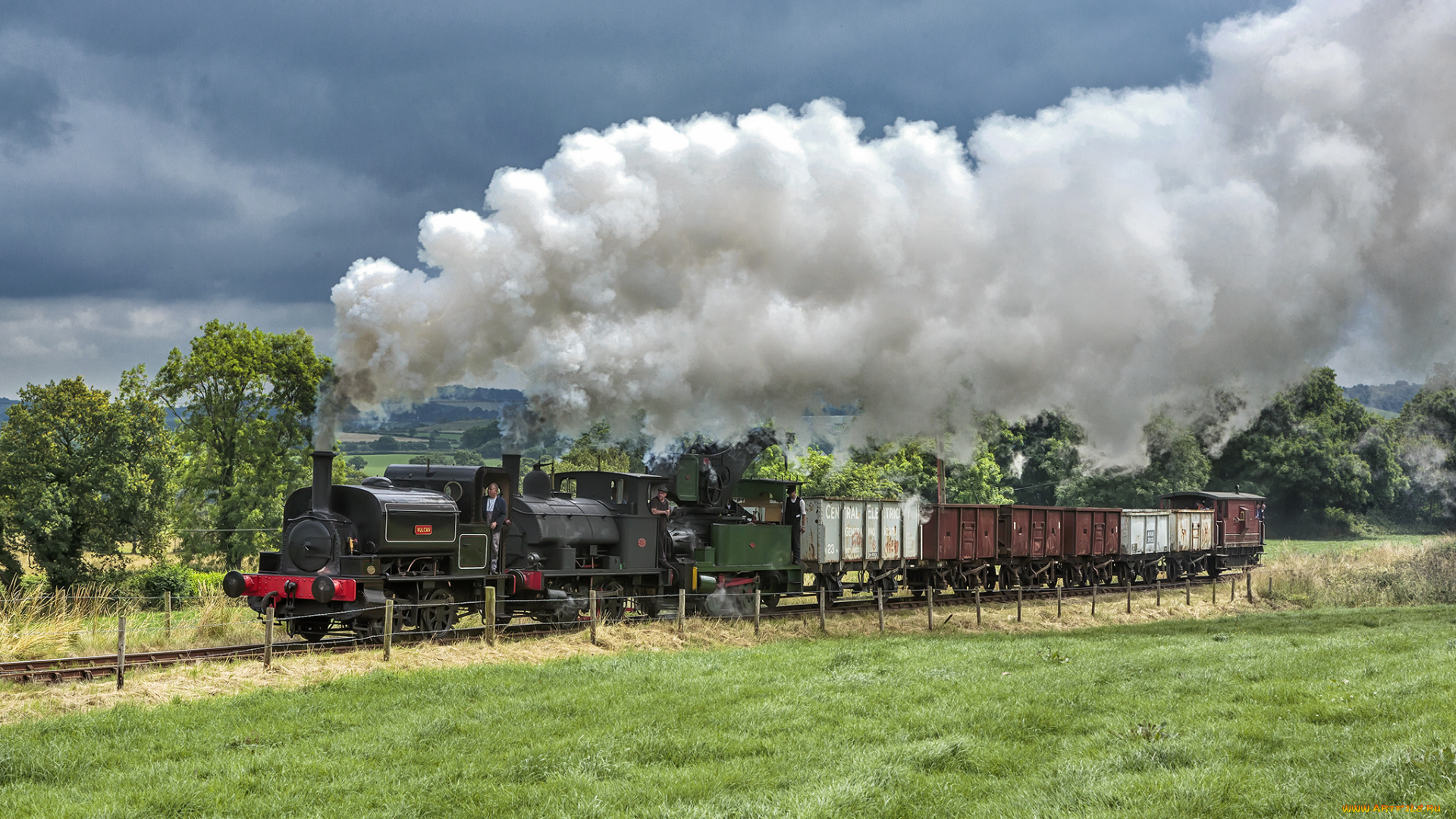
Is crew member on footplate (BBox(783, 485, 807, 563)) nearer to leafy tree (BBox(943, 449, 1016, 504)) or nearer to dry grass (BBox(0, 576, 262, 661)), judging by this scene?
dry grass (BBox(0, 576, 262, 661))

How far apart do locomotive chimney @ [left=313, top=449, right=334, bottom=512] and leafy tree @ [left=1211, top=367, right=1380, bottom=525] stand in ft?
220

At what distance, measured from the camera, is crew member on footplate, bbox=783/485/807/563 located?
22.0 metres

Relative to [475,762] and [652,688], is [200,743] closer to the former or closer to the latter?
[475,762]

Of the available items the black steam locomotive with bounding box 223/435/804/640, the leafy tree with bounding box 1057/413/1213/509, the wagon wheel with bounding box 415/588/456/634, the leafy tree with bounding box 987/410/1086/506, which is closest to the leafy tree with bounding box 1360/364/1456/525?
the leafy tree with bounding box 1057/413/1213/509

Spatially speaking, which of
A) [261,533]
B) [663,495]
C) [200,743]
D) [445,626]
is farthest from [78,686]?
[261,533]

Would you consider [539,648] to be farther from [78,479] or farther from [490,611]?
[78,479]

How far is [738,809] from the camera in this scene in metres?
6.76

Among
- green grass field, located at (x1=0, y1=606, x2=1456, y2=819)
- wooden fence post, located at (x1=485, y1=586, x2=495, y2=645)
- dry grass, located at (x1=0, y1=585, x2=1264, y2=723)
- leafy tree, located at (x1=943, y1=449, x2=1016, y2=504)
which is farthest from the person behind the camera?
leafy tree, located at (x1=943, y1=449, x2=1016, y2=504)

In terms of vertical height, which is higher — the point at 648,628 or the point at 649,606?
the point at 649,606

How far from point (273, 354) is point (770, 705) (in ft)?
90.9

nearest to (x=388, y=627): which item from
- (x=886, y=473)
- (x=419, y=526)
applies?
(x=419, y=526)

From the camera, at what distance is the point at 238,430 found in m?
32.3

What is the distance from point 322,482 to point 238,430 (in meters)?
19.7

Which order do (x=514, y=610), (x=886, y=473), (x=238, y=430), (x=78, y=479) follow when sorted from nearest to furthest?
(x=514, y=610) < (x=78, y=479) < (x=238, y=430) < (x=886, y=473)
